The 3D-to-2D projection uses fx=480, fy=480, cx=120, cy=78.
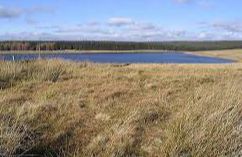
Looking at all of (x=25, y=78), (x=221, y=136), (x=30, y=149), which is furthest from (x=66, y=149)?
(x=25, y=78)

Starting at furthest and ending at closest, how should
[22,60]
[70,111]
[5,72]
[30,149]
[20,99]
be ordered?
[22,60], [5,72], [20,99], [70,111], [30,149]

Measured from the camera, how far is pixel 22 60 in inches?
589

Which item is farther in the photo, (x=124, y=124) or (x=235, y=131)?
(x=124, y=124)

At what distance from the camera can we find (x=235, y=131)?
6051 millimetres

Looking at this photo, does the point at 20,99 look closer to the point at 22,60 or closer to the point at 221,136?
the point at 221,136

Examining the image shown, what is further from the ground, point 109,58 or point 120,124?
point 120,124

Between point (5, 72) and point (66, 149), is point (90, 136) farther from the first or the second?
point (5, 72)

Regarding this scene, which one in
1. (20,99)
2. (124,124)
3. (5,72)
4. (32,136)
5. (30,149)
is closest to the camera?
(30,149)

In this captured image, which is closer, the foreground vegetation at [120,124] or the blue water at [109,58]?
the foreground vegetation at [120,124]

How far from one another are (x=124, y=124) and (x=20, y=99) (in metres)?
2.83

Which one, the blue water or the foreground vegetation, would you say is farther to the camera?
the blue water

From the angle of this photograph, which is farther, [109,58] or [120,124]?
[109,58]

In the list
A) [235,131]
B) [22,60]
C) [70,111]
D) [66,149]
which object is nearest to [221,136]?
[235,131]

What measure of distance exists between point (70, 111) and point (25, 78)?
472 cm
